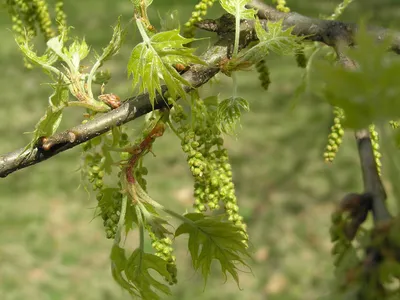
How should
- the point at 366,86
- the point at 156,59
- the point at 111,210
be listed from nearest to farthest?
the point at 366,86, the point at 156,59, the point at 111,210

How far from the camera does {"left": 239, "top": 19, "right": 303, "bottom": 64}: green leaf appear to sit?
0.99 metres

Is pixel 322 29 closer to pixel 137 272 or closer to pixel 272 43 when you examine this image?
pixel 272 43

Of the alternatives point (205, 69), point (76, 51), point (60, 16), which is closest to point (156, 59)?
point (205, 69)

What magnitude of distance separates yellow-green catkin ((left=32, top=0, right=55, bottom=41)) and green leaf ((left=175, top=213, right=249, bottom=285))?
1.76ft

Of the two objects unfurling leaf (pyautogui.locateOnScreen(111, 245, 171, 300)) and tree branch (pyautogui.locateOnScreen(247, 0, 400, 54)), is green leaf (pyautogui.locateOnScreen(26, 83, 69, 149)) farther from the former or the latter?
tree branch (pyautogui.locateOnScreen(247, 0, 400, 54))

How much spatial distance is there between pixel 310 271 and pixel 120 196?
2.79 meters

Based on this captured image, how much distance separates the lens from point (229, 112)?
1.03 m

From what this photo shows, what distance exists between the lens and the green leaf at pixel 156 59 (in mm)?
928

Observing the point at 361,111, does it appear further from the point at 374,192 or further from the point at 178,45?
the point at 178,45

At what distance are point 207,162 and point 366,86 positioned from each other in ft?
1.61

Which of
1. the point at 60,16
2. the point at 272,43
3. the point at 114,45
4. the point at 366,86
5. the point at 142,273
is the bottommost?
the point at 142,273

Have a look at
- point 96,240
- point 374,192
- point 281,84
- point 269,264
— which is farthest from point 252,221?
point 374,192

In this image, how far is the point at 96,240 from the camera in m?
3.90

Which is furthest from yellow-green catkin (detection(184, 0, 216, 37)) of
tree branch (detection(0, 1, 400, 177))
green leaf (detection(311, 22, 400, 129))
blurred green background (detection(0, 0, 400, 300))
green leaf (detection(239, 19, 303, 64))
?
blurred green background (detection(0, 0, 400, 300))
